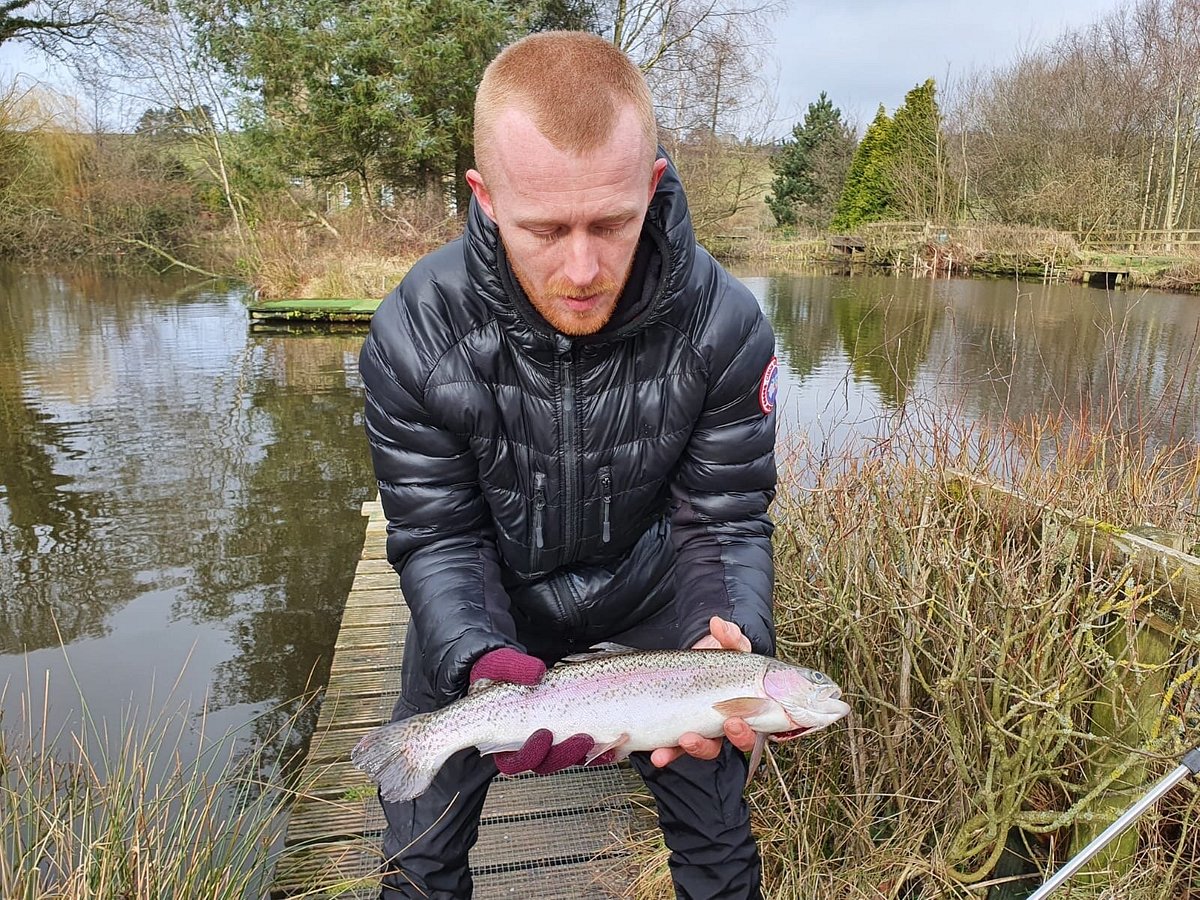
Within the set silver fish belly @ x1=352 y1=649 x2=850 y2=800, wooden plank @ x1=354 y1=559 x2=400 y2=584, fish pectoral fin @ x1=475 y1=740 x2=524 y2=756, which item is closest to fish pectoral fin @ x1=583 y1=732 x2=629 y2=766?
silver fish belly @ x1=352 y1=649 x2=850 y2=800

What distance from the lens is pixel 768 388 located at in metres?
2.44

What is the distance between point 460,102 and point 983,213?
22.4 meters

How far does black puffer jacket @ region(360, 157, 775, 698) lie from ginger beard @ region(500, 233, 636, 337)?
4 cm

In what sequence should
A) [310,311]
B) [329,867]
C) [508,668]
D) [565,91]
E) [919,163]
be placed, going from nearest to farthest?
[565,91] < [508,668] < [329,867] < [310,311] < [919,163]

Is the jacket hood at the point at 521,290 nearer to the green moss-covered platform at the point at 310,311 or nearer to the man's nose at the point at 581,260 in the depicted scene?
the man's nose at the point at 581,260

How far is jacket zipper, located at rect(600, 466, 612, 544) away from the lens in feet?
7.54

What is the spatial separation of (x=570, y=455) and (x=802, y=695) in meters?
0.82

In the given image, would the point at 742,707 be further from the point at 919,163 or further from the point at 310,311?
the point at 919,163

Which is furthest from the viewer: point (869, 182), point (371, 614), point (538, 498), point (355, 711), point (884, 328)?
point (869, 182)

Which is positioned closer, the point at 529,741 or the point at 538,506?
the point at 529,741

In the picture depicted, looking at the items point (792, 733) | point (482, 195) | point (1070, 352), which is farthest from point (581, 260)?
point (1070, 352)

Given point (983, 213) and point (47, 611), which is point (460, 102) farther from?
point (983, 213)

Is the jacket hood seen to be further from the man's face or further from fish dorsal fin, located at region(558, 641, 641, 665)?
fish dorsal fin, located at region(558, 641, 641, 665)

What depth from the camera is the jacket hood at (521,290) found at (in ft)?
6.87
